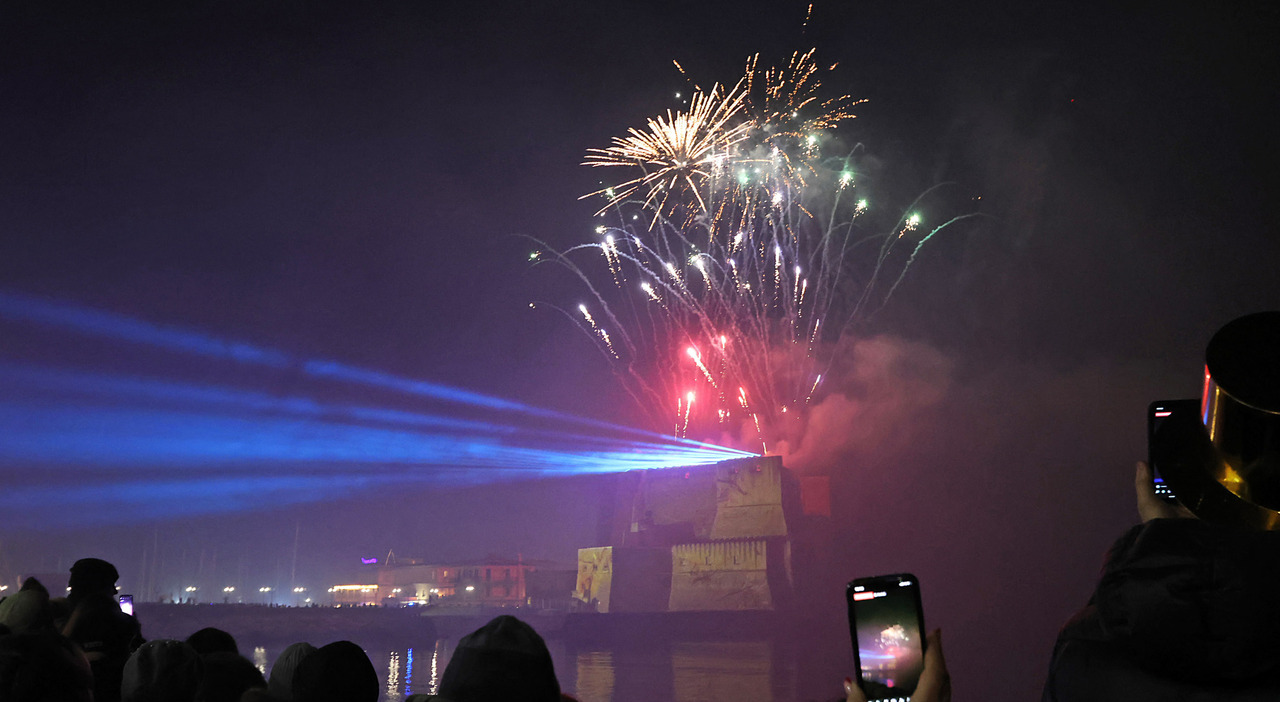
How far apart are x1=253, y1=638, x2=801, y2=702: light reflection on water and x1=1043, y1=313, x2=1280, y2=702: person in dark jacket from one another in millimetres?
19356

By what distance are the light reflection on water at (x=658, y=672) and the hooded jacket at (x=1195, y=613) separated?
1935cm

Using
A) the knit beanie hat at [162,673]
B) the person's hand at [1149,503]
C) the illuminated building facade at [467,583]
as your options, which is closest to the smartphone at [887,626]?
the person's hand at [1149,503]

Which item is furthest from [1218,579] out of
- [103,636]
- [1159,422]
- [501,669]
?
[103,636]

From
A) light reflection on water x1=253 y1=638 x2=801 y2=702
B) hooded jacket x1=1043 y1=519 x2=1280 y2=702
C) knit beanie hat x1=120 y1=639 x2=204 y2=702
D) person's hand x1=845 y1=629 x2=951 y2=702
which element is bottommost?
light reflection on water x1=253 y1=638 x2=801 y2=702

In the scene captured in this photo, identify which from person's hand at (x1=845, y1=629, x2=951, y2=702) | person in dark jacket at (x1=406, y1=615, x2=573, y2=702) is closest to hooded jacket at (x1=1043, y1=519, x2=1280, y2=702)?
person's hand at (x1=845, y1=629, x2=951, y2=702)

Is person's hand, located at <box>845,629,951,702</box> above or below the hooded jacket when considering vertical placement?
below

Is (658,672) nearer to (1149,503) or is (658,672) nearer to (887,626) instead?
(887,626)

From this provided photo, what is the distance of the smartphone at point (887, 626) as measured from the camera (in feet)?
7.88

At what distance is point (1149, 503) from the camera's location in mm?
2338

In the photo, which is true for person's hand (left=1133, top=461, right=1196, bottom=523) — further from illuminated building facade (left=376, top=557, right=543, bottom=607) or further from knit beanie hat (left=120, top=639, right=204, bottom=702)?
illuminated building facade (left=376, top=557, right=543, bottom=607)

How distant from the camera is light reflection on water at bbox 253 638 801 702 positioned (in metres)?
27.5

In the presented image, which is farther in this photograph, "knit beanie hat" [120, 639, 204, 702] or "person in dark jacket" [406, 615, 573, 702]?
"knit beanie hat" [120, 639, 204, 702]

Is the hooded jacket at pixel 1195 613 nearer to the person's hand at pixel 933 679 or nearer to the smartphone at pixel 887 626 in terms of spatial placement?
the person's hand at pixel 933 679

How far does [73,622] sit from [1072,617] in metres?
4.79
